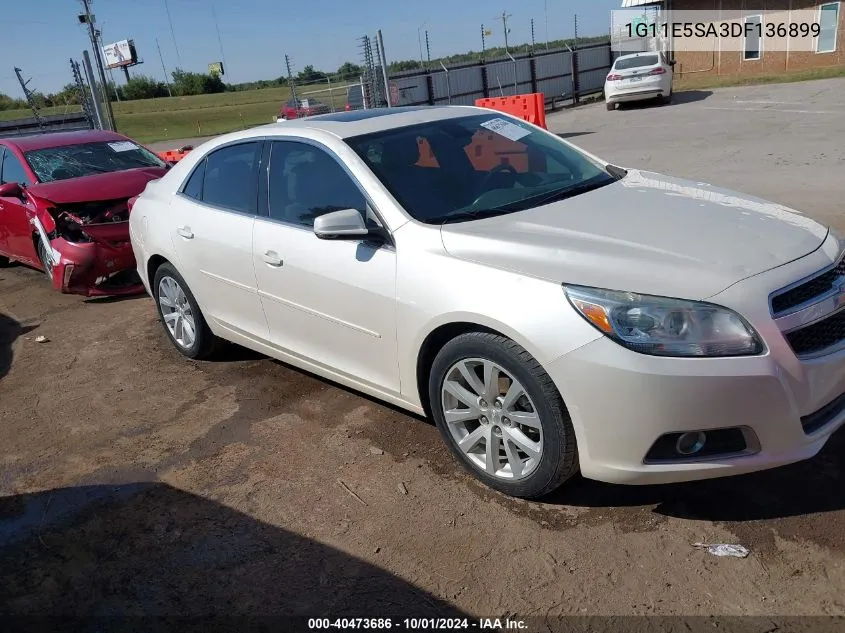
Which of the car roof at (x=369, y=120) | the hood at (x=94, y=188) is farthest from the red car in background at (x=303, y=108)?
the car roof at (x=369, y=120)

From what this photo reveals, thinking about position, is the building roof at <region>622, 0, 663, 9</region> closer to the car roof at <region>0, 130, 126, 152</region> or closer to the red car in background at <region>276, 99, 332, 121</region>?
the red car in background at <region>276, 99, 332, 121</region>

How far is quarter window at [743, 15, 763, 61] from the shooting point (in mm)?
26569

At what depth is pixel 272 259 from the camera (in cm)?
397

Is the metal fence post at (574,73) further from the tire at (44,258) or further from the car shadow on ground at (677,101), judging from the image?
the tire at (44,258)

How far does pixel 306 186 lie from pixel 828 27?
91.0 feet

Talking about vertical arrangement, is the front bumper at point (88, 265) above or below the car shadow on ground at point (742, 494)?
above

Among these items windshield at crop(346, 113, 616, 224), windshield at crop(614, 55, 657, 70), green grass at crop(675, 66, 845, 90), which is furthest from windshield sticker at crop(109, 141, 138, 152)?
green grass at crop(675, 66, 845, 90)

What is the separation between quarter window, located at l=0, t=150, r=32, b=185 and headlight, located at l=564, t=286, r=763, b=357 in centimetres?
692

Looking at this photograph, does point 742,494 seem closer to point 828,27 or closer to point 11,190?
point 11,190

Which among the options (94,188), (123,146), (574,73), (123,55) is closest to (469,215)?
(94,188)

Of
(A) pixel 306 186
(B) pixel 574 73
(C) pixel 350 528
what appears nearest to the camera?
(C) pixel 350 528

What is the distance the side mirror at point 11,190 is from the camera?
7.20 metres

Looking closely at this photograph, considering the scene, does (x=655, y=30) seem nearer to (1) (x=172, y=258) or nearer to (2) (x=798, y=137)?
(2) (x=798, y=137)

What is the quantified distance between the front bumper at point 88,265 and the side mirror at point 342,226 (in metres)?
4.35
